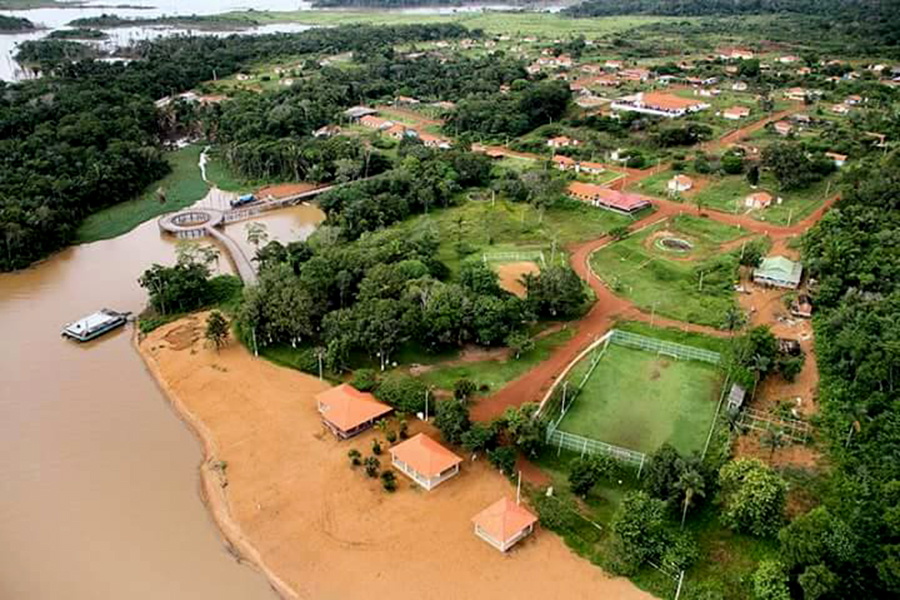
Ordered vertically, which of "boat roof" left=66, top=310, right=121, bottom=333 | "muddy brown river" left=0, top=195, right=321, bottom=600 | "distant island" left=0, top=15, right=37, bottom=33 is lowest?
"muddy brown river" left=0, top=195, right=321, bottom=600

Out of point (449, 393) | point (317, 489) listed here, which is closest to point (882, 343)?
point (449, 393)

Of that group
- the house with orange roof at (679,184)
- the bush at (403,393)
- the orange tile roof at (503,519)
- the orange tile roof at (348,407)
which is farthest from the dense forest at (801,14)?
the orange tile roof at (503,519)

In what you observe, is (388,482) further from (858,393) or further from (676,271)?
(676,271)

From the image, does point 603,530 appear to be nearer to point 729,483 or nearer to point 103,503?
point 729,483

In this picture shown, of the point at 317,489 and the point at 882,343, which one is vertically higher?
the point at 882,343

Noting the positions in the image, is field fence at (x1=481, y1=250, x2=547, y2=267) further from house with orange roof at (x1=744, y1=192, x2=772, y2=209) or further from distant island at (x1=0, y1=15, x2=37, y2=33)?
distant island at (x1=0, y1=15, x2=37, y2=33)

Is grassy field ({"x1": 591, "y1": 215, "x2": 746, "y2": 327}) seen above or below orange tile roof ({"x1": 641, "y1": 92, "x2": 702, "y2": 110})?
below

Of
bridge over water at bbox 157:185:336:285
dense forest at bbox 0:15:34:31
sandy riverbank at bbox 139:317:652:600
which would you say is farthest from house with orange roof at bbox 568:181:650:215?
dense forest at bbox 0:15:34:31
